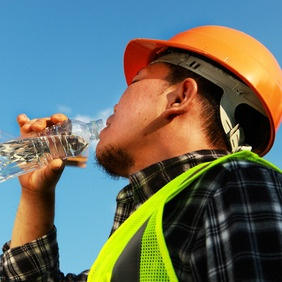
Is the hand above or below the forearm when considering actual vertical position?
above

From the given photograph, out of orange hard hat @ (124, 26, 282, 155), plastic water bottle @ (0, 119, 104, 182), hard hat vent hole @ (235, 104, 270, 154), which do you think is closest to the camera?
orange hard hat @ (124, 26, 282, 155)

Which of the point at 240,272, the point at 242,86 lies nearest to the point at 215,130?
the point at 242,86

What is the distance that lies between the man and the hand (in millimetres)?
10

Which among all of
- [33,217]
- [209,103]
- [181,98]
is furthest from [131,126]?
[33,217]

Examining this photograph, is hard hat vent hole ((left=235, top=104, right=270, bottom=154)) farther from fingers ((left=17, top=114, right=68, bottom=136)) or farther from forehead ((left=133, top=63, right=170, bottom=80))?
fingers ((left=17, top=114, right=68, bottom=136))

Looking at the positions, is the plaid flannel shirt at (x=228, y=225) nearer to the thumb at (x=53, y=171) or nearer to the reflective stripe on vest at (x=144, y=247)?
the reflective stripe on vest at (x=144, y=247)

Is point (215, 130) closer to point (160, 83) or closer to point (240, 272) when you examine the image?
point (160, 83)

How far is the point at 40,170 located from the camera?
4.73m

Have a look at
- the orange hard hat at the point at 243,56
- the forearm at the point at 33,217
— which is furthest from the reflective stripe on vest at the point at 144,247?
the forearm at the point at 33,217

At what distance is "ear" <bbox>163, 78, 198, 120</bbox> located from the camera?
397cm

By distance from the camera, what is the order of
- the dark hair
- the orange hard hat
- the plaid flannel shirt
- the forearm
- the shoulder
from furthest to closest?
the forearm, the orange hard hat, the dark hair, the shoulder, the plaid flannel shirt

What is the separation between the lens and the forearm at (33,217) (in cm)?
459

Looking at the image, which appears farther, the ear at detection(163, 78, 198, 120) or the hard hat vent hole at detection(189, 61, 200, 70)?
the hard hat vent hole at detection(189, 61, 200, 70)

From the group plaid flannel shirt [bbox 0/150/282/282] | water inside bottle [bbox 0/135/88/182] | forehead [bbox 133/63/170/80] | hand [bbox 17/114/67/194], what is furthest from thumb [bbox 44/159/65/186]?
plaid flannel shirt [bbox 0/150/282/282]
